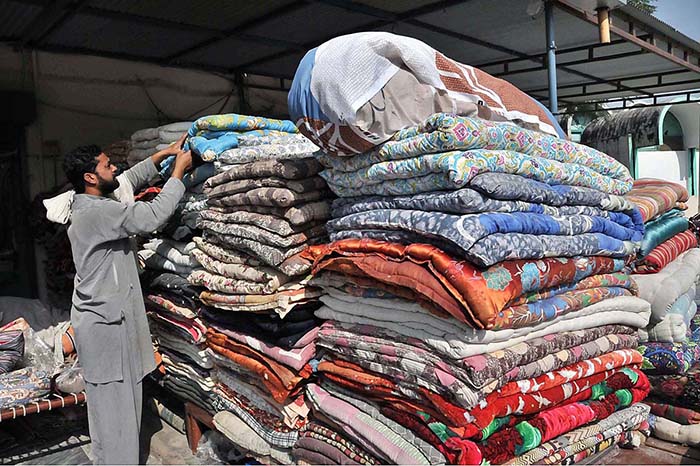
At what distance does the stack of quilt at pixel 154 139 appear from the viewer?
13.6 ft

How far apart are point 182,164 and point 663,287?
264cm

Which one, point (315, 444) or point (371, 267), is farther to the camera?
point (315, 444)

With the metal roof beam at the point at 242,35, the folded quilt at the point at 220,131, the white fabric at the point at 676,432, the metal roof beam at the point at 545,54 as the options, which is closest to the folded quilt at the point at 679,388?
the white fabric at the point at 676,432

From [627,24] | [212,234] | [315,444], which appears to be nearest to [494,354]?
[315,444]

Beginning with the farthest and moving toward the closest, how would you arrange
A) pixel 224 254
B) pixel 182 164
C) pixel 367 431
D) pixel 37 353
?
pixel 37 353
pixel 182 164
pixel 224 254
pixel 367 431

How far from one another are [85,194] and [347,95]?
5.61 ft

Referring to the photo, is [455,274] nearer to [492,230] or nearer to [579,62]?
[492,230]

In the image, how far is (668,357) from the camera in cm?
259

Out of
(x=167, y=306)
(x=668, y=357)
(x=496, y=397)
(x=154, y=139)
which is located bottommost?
(x=668, y=357)

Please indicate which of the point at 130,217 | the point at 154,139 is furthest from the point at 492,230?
the point at 154,139

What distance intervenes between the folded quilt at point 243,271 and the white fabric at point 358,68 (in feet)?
2.65

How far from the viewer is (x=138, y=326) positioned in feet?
9.87

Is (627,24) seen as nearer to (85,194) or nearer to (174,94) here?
(85,194)

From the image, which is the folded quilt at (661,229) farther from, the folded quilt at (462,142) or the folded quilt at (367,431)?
the folded quilt at (367,431)
